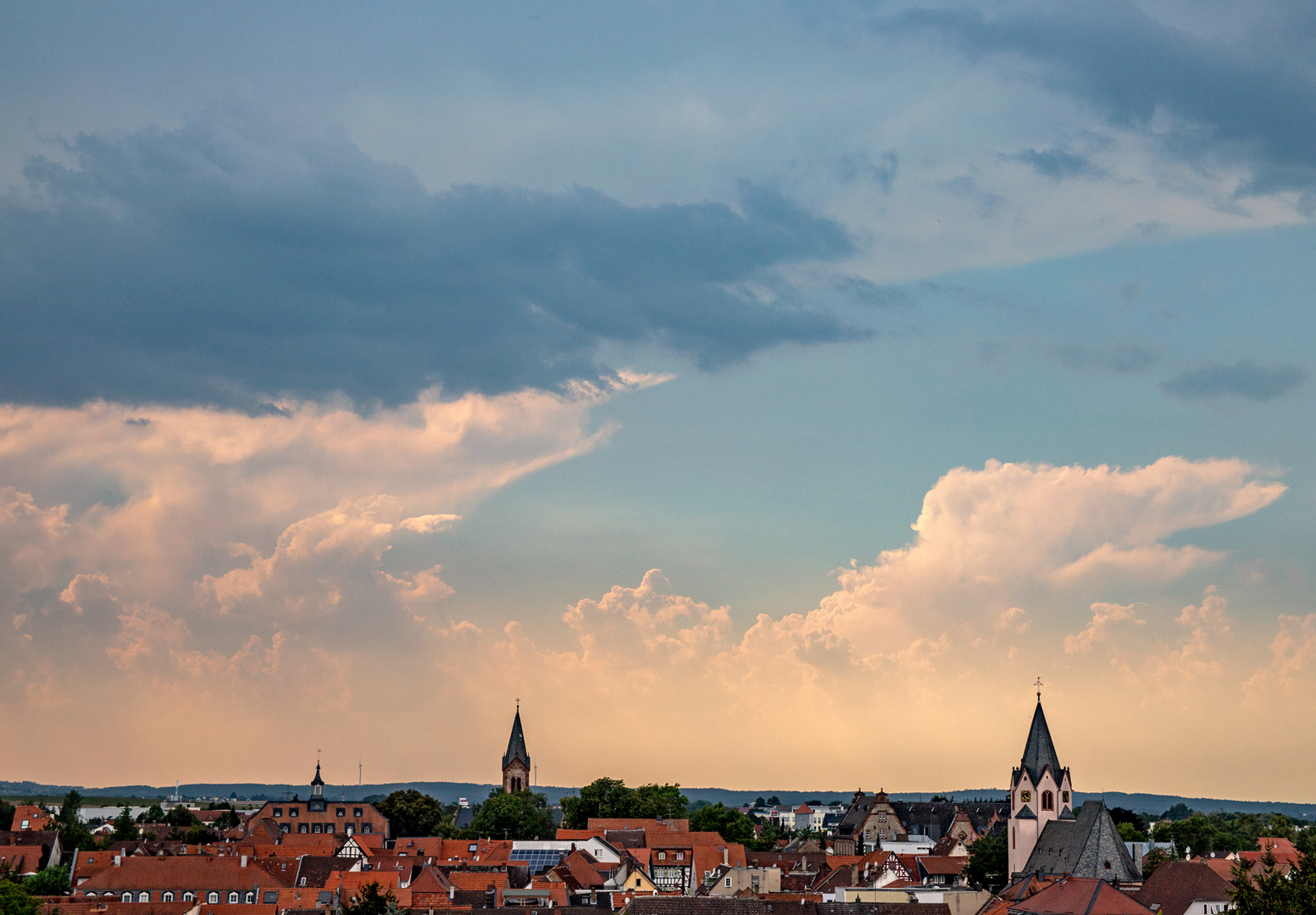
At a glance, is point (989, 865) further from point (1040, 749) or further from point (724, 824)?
point (724, 824)

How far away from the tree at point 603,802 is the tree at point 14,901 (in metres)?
106

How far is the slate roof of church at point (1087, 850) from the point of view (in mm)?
123938

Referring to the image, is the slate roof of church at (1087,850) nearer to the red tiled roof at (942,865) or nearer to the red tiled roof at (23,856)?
the red tiled roof at (942,865)

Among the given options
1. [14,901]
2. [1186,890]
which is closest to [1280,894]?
[1186,890]

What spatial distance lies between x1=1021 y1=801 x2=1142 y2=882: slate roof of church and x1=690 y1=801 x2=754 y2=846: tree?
54.6 meters

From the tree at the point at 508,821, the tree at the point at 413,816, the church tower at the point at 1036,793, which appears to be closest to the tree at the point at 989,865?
the church tower at the point at 1036,793

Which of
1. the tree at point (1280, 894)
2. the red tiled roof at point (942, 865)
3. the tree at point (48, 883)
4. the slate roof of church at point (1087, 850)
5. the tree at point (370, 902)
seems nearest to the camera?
the tree at point (1280, 894)

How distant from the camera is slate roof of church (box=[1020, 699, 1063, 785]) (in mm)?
137625

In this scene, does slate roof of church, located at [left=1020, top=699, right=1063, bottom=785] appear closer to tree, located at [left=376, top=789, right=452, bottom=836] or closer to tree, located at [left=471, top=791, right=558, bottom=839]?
tree, located at [left=471, top=791, right=558, bottom=839]

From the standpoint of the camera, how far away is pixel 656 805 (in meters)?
192

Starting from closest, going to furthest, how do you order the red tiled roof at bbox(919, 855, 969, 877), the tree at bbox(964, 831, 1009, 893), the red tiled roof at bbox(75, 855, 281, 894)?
the red tiled roof at bbox(75, 855, 281, 894)
the tree at bbox(964, 831, 1009, 893)
the red tiled roof at bbox(919, 855, 969, 877)

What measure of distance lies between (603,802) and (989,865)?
61.0 m

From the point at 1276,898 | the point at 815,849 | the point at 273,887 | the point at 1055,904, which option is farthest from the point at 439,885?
the point at 815,849

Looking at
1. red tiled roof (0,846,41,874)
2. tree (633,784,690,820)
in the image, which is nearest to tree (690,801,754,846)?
tree (633,784,690,820)
